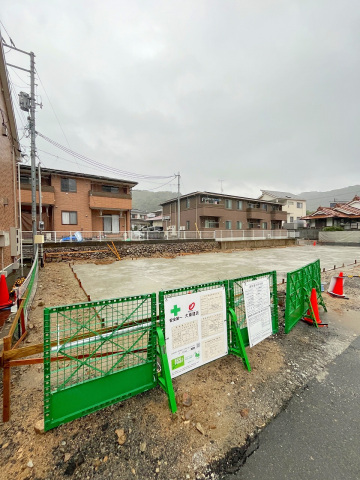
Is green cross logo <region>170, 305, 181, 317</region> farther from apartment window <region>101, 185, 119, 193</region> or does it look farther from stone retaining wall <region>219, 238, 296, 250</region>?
apartment window <region>101, 185, 119, 193</region>

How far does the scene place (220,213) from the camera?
89.7ft

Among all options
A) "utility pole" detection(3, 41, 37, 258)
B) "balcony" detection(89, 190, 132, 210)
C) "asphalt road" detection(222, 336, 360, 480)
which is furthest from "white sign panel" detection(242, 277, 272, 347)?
"balcony" detection(89, 190, 132, 210)

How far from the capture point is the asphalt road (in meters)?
1.76

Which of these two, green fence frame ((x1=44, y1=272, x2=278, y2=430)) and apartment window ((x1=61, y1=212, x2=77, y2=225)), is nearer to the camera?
green fence frame ((x1=44, y1=272, x2=278, y2=430))

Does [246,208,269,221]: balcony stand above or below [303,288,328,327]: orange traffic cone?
above

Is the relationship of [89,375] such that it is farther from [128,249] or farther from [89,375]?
[128,249]

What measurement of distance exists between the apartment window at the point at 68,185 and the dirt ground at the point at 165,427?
19145mm

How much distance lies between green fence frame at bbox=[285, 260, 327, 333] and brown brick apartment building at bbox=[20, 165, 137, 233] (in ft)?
60.7

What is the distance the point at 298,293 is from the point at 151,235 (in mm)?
16877

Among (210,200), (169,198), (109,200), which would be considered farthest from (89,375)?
(169,198)

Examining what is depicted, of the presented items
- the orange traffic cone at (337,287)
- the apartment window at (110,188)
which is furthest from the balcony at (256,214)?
the orange traffic cone at (337,287)

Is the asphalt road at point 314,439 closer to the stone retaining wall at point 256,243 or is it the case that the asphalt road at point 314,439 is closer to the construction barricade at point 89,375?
the construction barricade at point 89,375

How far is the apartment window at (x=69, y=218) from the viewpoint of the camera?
62.0 ft

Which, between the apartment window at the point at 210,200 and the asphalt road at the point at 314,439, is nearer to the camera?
the asphalt road at the point at 314,439
